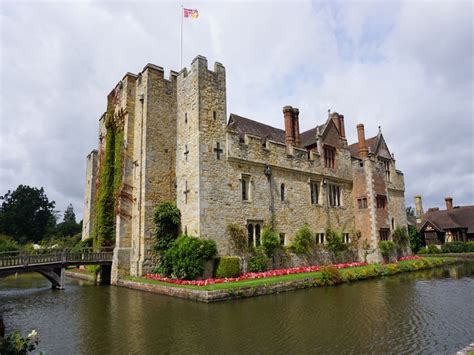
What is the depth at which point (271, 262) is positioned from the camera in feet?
75.7

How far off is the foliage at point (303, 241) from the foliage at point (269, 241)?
2062 millimetres

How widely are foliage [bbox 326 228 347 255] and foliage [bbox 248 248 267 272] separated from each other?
723cm

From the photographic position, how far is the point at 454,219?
50.4m

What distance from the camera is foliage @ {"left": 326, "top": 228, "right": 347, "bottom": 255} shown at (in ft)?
89.5

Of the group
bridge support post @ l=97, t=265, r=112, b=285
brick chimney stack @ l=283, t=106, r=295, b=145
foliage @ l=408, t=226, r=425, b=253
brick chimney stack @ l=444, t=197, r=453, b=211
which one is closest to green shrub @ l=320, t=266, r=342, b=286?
brick chimney stack @ l=283, t=106, r=295, b=145

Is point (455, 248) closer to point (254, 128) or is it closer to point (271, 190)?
point (254, 128)

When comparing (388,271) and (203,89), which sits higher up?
(203,89)

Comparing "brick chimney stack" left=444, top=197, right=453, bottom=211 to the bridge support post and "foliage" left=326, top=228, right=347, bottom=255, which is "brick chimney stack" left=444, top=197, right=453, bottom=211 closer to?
"foliage" left=326, top=228, right=347, bottom=255

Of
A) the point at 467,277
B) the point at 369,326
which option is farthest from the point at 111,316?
the point at 467,277

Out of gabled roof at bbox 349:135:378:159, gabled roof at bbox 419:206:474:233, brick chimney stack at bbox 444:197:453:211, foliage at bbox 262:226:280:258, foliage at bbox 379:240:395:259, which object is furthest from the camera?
brick chimney stack at bbox 444:197:453:211

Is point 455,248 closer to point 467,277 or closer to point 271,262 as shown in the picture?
point 467,277

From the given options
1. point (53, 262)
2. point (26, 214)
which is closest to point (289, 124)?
point (53, 262)

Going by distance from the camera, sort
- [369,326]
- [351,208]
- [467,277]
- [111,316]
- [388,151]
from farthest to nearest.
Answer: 1. [388,151]
2. [351,208]
3. [467,277]
4. [111,316]
5. [369,326]

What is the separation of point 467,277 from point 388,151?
51.6ft
